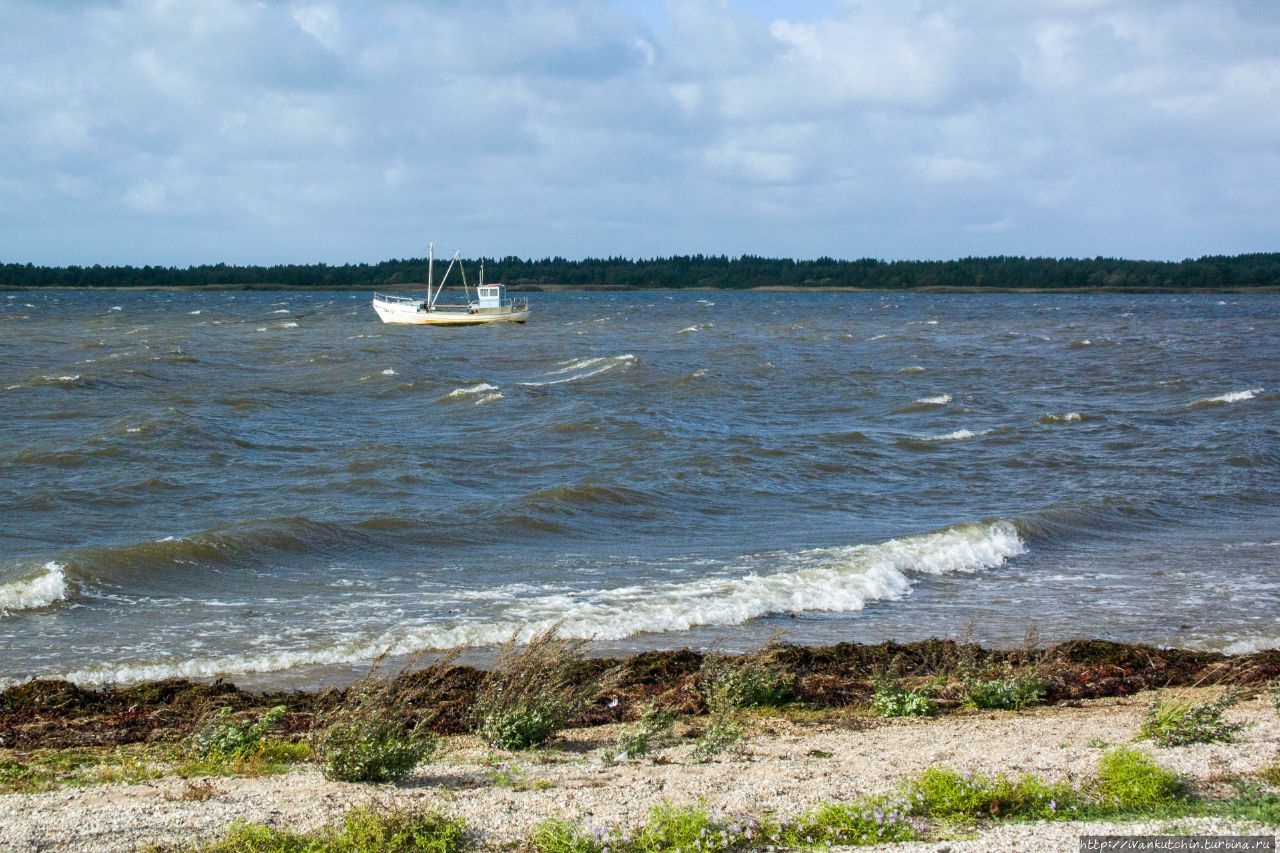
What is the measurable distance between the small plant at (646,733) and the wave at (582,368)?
103ft

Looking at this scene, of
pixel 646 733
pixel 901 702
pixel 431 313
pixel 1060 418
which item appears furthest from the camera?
pixel 431 313

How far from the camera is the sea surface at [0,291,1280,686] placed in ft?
39.3

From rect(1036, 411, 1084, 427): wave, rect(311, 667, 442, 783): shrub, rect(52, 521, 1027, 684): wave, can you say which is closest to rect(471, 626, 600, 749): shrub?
rect(311, 667, 442, 783): shrub

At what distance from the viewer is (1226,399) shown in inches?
1350

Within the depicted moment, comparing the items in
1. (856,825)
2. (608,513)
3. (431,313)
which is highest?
(431,313)

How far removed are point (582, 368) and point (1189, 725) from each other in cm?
3842

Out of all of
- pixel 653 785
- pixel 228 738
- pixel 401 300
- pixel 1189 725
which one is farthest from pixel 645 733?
pixel 401 300

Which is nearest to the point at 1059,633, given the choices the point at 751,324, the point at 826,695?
the point at 826,695

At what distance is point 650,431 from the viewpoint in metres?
26.9

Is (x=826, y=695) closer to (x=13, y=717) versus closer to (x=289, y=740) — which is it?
(x=289, y=740)

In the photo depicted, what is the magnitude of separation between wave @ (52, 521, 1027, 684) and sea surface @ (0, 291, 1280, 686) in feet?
0.15

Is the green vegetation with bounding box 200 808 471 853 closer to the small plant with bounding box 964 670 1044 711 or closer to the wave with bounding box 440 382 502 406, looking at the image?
the small plant with bounding box 964 670 1044 711

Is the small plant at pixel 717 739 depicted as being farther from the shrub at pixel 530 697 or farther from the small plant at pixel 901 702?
the small plant at pixel 901 702

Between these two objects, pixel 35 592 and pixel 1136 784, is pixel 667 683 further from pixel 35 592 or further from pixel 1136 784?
pixel 35 592
